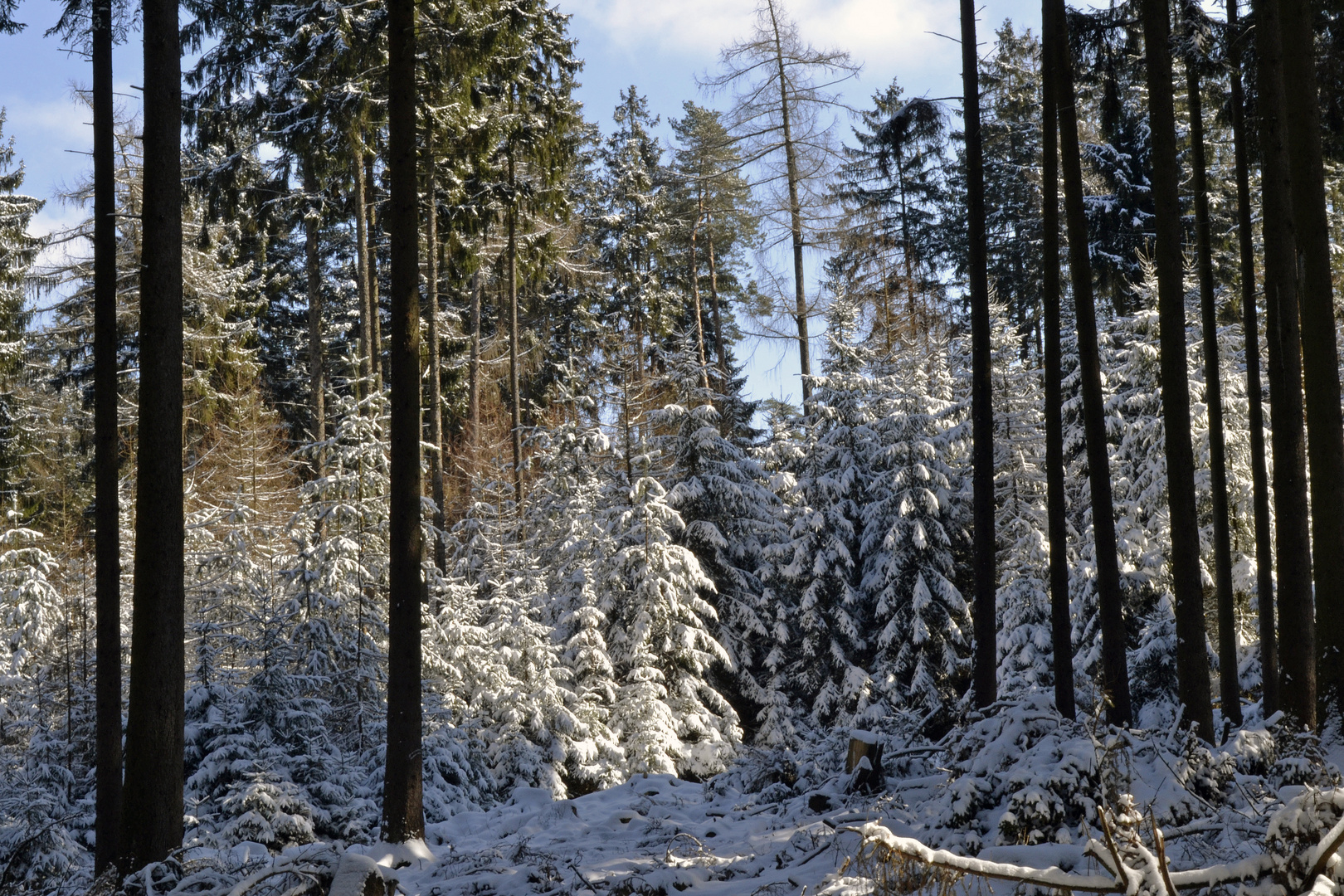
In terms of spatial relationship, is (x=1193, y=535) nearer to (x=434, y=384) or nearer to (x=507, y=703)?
(x=507, y=703)

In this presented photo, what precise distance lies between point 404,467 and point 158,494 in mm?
2293

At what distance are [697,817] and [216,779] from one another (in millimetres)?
6299

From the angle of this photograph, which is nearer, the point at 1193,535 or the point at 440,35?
the point at 1193,535

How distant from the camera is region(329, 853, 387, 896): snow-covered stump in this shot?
533 cm

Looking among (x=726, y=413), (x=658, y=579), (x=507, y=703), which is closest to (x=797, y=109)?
(x=726, y=413)

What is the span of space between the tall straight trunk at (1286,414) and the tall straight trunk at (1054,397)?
2682mm

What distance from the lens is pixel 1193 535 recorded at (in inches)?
412

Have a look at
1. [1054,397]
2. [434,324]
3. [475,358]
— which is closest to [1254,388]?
[1054,397]

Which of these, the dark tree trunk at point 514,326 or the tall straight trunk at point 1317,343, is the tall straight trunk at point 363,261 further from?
the tall straight trunk at point 1317,343

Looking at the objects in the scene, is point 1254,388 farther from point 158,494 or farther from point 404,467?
point 158,494

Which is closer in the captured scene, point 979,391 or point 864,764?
point 864,764

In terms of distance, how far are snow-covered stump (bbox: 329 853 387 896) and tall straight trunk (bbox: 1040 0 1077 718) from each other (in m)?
9.45

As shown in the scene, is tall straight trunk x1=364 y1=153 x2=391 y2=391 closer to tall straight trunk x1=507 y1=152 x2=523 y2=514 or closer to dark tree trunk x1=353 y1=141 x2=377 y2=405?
dark tree trunk x1=353 y1=141 x2=377 y2=405

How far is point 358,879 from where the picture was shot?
214 inches
